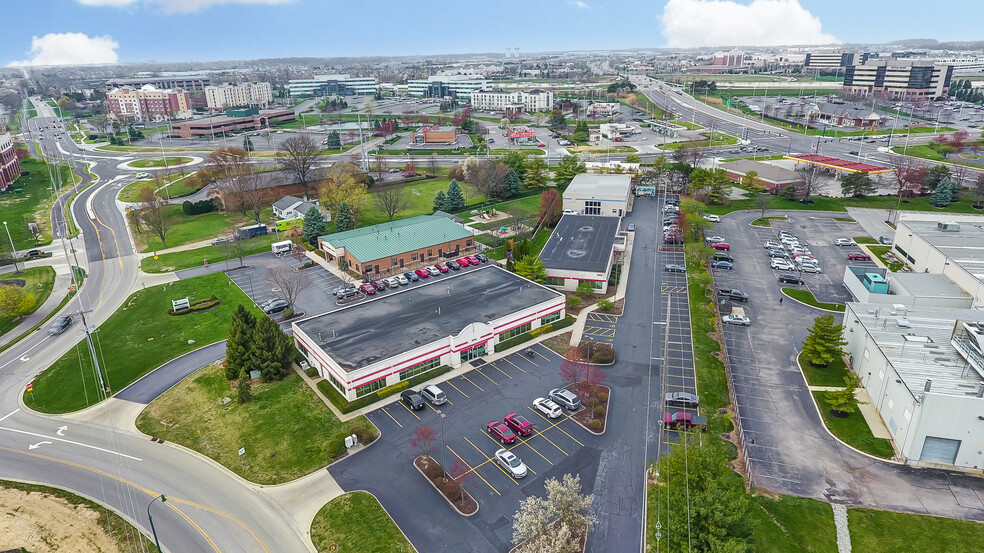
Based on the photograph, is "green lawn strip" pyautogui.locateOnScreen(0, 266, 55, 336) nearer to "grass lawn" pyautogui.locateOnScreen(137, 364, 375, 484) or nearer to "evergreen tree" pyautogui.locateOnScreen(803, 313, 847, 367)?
"grass lawn" pyautogui.locateOnScreen(137, 364, 375, 484)

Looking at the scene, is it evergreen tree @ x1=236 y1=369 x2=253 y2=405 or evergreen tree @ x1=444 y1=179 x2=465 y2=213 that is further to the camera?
evergreen tree @ x1=444 y1=179 x2=465 y2=213

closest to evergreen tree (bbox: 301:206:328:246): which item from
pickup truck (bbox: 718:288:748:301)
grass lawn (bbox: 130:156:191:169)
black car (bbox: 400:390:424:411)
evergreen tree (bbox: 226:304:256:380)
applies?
evergreen tree (bbox: 226:304:256:380)

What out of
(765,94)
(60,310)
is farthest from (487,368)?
(765,94)

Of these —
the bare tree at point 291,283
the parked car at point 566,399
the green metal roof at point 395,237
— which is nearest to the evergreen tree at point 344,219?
the green metal roof at point 395,237

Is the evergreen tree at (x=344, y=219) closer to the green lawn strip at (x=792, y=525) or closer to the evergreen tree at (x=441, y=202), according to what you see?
the evergreen tree at (x=441, y=202)

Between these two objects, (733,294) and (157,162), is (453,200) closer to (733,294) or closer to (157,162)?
(733,294)
